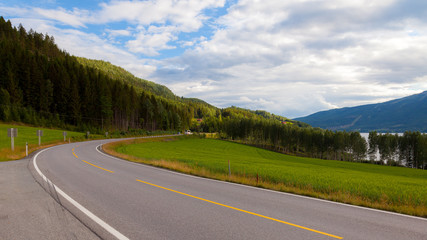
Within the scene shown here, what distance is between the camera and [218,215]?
258 inches

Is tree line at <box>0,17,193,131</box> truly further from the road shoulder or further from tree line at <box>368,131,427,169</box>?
tree line at <box>368,131,427,169</box>

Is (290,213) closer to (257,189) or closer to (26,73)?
(257,189)

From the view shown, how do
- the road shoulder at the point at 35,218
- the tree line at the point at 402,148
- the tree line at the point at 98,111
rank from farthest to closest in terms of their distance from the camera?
the tree line at the point at 402,148, the tree line at the point at 98,111, the road shoulder at the point at 35,218

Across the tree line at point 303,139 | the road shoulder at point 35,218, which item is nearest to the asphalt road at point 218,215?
the road shoulder at point 35,218

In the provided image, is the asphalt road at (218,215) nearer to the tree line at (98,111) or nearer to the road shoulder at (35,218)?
the road shoulder at (35,218)

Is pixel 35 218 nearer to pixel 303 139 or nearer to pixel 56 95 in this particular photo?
pixel 56 95

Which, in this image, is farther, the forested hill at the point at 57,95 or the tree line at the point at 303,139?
the tree line at the point at 303,139

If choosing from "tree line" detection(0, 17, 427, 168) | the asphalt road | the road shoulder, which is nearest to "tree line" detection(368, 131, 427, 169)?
"tree line" detection(0, 17, 427, 168)

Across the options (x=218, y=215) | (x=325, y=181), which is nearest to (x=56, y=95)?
(x=325, y=181)

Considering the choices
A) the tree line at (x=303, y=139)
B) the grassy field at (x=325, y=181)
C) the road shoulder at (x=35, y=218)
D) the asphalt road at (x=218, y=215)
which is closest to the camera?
the road shoulder at (x=35, y=218)

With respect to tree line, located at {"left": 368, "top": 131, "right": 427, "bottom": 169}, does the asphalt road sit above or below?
above

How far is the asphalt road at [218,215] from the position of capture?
17.7 ft

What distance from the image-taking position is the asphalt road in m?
5.39

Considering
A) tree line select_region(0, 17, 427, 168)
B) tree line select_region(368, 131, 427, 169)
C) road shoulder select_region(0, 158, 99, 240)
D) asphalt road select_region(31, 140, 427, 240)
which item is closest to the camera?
road shoulder select_region(0, 158, 99, 240)
